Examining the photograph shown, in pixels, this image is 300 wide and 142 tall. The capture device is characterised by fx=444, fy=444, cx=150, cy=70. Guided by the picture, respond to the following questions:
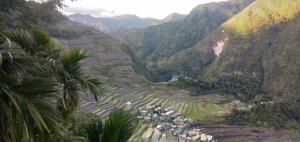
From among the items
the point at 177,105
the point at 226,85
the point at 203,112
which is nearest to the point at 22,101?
the point at 203,112

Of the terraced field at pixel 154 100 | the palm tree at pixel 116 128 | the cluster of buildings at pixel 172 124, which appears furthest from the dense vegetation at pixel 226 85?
the palm tree at pixel 116 128

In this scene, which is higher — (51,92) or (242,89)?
(51,92)

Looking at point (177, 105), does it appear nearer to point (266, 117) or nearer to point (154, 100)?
point (154, 100)

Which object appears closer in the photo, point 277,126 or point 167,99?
point 277,126

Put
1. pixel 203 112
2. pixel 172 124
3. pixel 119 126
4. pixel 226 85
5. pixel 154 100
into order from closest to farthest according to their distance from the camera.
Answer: pixel 119 126 → pixel 172 124 → pixel 203 112 → pixel 154 100 → pixel 226 85

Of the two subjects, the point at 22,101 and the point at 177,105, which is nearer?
the point at 22,101

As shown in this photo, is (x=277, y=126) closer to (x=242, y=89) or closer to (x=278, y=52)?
(x=242, y=89)

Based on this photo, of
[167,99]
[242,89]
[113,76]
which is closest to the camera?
[167,99]

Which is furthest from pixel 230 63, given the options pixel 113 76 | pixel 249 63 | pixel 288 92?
pixel 113 76
